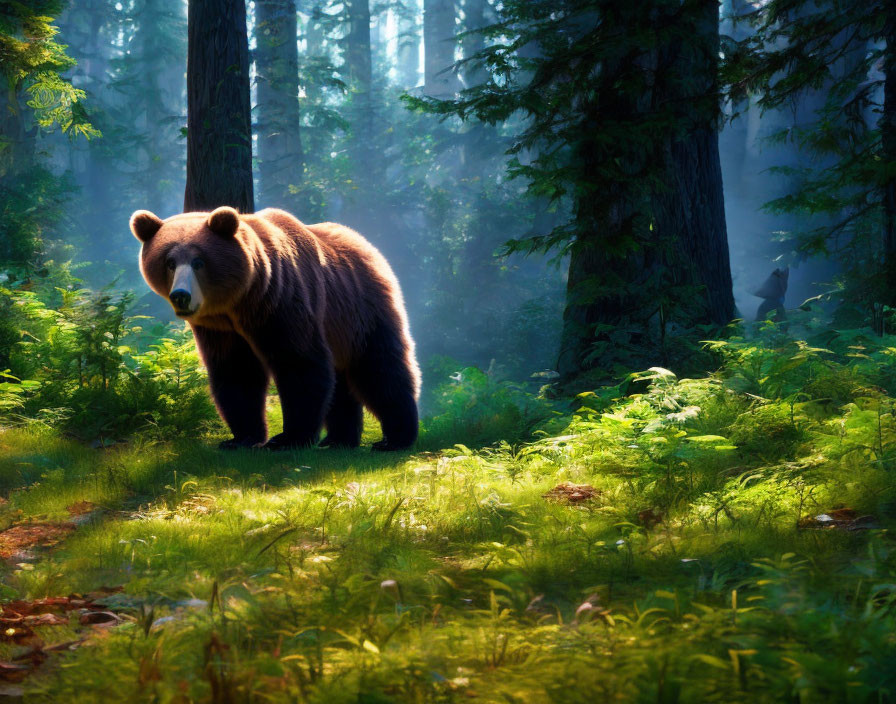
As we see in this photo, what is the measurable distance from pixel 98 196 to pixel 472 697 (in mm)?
45462

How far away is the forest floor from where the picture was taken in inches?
79.2

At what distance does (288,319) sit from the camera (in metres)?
6.20

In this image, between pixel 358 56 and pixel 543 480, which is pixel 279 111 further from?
pixel 543 480

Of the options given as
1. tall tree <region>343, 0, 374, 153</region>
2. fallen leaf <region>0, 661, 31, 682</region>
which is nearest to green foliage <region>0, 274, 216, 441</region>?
fallen leaf <region>0, 661, 31, 682</region>

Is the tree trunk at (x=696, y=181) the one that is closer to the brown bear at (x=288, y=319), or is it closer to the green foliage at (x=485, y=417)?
the green foliage at (x=485, y=417)

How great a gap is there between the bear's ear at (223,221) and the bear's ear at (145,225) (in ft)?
1.54

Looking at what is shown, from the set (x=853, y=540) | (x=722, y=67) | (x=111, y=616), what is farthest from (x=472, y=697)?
(x=722, y=67)

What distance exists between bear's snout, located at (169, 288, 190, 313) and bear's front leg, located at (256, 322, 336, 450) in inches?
33.7

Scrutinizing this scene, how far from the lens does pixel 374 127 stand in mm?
38344

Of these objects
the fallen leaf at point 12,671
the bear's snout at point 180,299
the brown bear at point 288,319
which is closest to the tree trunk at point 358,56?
the brown bear at point 288,319

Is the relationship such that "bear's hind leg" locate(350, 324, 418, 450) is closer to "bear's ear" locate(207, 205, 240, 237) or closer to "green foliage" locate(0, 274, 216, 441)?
"green foliage" locate(0, 274, 216, 441)

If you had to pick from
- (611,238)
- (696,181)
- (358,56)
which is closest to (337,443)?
(611,238)

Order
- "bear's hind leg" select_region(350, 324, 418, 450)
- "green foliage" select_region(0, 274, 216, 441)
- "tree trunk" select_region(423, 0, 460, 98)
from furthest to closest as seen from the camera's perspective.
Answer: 1. "tree trunk" select_region(423, 0, 460, 98)
2. "bear's hind leg" select_region(350, 324, 418, 450)
3. "green foliage" select_region(0, 274, 216, 441)

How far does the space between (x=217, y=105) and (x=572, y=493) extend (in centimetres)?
734
